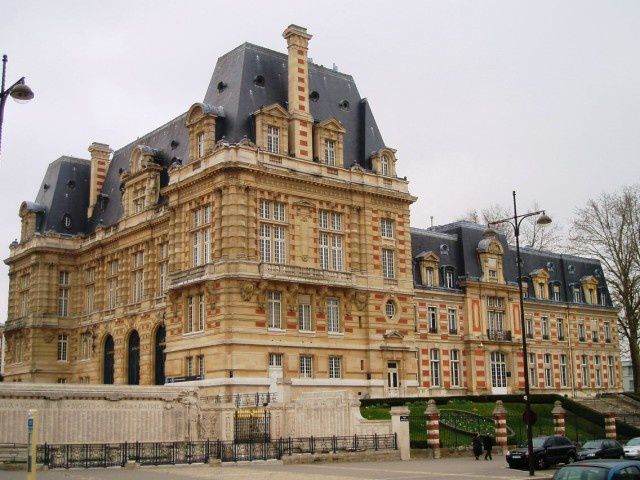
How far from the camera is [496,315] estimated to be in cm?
6309

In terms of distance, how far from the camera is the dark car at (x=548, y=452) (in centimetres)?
3219

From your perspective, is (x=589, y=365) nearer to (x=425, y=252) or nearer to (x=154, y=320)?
(x=425, y=252)

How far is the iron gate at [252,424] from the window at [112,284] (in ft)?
82.5

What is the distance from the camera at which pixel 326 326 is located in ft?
159

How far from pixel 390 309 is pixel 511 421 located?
10882 mm

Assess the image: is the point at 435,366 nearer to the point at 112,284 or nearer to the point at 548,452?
the point at 112,284

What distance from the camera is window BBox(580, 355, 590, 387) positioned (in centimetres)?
6906

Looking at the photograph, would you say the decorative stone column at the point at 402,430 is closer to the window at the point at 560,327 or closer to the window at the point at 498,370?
the window at the point at 498,370

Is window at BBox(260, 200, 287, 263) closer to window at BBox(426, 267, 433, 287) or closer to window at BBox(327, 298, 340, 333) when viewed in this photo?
window at BBox(327, 298, 340, 333)

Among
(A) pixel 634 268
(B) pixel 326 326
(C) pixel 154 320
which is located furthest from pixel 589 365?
(C) pixel 154 320

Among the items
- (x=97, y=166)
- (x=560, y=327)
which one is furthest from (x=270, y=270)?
(x=560, y=327)

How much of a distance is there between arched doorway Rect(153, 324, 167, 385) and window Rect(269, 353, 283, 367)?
9.63 metres

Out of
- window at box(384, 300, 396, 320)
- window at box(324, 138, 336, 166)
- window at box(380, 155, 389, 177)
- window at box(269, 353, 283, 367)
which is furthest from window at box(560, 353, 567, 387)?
window at box(269, 353, 283, 367)

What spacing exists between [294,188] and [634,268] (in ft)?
96.6
